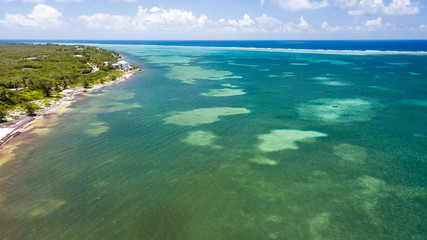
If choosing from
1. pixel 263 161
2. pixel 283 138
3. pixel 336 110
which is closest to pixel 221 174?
pixel 263 161

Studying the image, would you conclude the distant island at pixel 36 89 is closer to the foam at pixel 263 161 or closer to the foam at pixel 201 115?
the foam at pixel 201 115

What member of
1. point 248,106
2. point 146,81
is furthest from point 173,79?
point 248,106

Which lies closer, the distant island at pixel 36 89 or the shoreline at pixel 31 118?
the shoreline at pixel 31 118

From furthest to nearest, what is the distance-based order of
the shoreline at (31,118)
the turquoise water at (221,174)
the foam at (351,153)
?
the shoreline at (31,118) < the foam at (351,153) < the turquoise water at (221,174)

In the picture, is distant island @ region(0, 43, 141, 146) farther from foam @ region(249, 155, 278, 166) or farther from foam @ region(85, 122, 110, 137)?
foam @ region(249, 155, 278, 166)

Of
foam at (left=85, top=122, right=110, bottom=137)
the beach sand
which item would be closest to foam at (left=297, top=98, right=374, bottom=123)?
foam at (left=85, top=122, right=110, bottom=137)

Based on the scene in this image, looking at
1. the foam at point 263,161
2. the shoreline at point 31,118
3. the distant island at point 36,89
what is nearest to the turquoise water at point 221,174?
the foam at point 263,161
